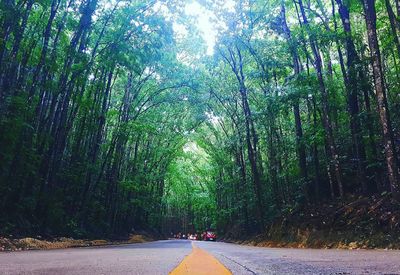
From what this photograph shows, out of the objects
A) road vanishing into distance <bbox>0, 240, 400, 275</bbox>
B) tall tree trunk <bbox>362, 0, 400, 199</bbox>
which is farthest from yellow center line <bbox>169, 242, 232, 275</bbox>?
tall tree trunk <bbox>362, 0, 400, 199</bbox>

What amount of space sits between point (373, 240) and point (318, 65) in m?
6.86

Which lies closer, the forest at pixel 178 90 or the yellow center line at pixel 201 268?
the yellow center line at pixel 201 268

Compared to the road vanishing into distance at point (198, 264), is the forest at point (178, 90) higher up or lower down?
higher up

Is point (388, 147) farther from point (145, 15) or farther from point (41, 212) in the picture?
point (41, 212)

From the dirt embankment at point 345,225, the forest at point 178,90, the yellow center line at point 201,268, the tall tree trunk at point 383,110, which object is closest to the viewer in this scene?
the yellow center line at point 201,268

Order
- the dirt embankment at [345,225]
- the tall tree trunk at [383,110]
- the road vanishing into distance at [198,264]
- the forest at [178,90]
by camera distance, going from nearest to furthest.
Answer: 1. the road vanishing into distance at [198,264]
2. the tall tree trunk at [383,110]
3. the dirt embankment at [345,225]
4. the forest at [178,90]

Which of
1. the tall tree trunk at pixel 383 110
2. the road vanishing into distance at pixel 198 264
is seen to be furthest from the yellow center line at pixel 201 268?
the tall tree trunk at pixel 383 110

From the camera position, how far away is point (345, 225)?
1067 cm

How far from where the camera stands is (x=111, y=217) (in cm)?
2272

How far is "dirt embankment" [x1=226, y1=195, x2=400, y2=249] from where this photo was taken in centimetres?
859

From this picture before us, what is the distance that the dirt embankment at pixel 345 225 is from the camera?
8.59 meters

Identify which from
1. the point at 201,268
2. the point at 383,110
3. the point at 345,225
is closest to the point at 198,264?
the point at 201,268

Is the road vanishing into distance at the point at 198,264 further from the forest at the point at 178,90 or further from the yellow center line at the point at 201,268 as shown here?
the forest at the point at 178,90

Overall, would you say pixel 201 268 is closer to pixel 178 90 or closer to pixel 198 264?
pixel 198 264
